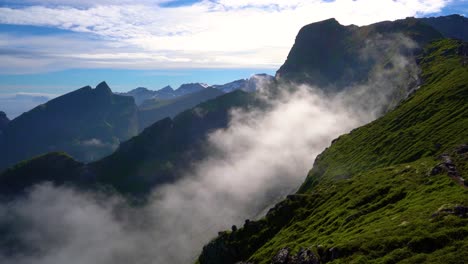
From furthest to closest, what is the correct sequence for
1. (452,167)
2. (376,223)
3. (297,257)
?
(452,167)
(297,257)
(376,223)

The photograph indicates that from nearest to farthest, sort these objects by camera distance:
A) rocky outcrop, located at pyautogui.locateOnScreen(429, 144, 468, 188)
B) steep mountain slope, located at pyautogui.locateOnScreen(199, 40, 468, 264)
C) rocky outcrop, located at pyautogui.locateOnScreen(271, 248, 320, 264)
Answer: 1. steep mountain slope, located at pyautogui.locateOnScreen(199, 40, 468, 264)
2. rocky outcrop, located at pyautogui.locateOnScreen(271, 248, 320, 264)
3. rocky outcrop, located at pyautogui.locateOnScreen(429, 144, 468, 188)

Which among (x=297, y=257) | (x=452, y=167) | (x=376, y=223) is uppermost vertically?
(x=452, y=167)

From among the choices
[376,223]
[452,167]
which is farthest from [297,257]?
[452,167]

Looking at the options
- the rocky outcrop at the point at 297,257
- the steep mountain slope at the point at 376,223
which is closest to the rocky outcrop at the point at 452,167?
the steep mountain slope at the point at 376,223

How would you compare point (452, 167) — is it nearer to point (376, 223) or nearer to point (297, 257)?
point (376, 223)

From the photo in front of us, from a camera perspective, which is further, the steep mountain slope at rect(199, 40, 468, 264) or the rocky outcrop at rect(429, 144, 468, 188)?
the rocky outcrop at rect(429, 144, 468, 188)

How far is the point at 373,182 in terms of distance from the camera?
490ft

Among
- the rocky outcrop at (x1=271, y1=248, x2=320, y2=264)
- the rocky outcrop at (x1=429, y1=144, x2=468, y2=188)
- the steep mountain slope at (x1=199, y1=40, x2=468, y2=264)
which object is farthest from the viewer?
the rocky outcrop at (x1=429, y1=144, x2=468, y2=188)

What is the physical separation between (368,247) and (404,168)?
3336 inches

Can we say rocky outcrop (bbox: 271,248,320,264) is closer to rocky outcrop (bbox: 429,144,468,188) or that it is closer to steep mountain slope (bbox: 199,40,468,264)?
steep mountain slope (bbox: 199,40,468,264)

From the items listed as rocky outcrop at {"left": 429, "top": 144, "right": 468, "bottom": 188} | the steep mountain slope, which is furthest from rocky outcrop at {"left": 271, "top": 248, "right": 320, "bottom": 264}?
rocky outcrop at {"left": 429, "top": 144, "right": 468, "bottom": 188}

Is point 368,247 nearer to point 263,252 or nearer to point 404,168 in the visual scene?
point 263,252

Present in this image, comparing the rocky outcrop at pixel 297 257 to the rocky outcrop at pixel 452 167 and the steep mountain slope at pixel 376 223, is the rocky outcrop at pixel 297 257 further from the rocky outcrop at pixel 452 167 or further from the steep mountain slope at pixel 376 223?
the rocky outcrop at pixel 452 167

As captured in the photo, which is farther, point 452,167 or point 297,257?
point 452,167
